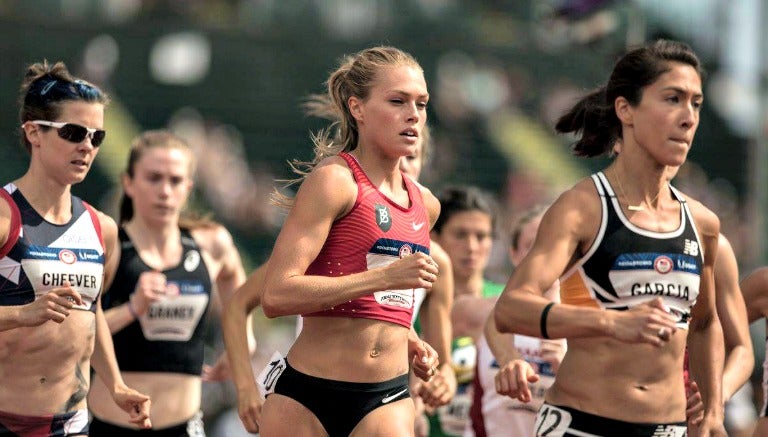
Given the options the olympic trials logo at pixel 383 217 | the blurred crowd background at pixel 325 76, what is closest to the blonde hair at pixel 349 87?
the olympic trials logo at pixel 383 217

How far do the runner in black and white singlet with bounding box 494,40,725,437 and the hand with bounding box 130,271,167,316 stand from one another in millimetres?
2667

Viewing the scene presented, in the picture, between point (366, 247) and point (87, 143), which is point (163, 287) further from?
point (366, 247)

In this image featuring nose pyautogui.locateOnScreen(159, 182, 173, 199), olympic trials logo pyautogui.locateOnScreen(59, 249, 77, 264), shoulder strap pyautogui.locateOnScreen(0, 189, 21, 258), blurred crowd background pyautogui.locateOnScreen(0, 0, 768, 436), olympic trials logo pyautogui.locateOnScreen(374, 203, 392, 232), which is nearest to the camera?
olympic trials logo pyautogui.locateOnScreen(374, 203, 392, 232)

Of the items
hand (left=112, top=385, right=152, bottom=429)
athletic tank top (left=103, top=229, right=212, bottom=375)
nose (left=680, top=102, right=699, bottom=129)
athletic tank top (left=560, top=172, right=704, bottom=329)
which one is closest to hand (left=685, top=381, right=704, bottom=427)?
athletic tank top (left=560, top=172, right=704, bottom=329)

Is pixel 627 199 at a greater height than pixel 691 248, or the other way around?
pixel 627 199

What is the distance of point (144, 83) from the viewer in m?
18.8

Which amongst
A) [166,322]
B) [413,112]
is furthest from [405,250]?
[166,322]

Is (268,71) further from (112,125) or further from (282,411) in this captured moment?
(282,411)

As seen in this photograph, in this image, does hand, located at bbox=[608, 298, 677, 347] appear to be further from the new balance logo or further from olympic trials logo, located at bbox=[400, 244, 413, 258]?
olympic trials logo, located at bbox=[400, 244, 413, 258]

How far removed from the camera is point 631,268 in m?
5.11

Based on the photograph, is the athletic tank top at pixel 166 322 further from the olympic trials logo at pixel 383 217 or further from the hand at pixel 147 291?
the olympic trials logo at pixel 383 217

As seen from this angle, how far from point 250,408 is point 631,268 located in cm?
193

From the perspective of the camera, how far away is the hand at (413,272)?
491 cm

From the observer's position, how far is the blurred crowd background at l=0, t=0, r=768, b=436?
18.0 m
